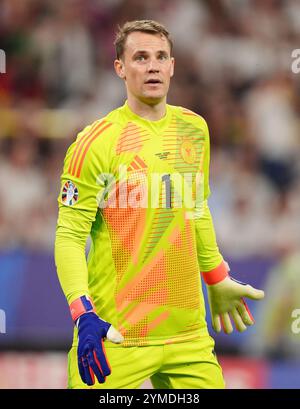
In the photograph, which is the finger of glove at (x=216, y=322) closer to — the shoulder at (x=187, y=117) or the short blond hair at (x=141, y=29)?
the shoulder at (x=187, y=117)

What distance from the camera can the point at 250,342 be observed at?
779 cm

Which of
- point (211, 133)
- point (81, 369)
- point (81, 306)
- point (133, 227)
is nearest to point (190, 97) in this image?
point (211, 133)

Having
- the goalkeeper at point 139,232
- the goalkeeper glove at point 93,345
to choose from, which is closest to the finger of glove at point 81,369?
the goalkeeper glove at point 93,345

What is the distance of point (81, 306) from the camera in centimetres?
476

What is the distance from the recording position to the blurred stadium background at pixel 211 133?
7816mm

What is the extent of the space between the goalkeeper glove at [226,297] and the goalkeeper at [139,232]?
224 mm

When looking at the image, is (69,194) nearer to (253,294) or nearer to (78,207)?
(78,207)

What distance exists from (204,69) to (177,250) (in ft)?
19.1

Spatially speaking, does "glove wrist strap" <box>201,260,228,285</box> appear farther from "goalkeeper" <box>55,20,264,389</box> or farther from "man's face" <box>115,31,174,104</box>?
"man's face" <box>115,31,174,104</box>

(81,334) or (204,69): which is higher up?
(204,69)

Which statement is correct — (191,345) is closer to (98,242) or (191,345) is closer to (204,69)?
(98,242)

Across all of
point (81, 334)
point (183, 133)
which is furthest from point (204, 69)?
point (81, 334)

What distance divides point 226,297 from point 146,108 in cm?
105

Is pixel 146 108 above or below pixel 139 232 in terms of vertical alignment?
above
